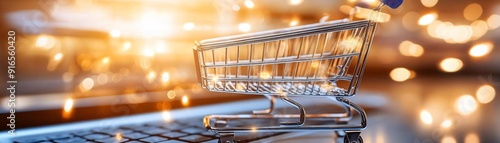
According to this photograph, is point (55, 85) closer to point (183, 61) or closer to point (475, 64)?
point (183, 61)

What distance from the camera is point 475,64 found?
222 inches

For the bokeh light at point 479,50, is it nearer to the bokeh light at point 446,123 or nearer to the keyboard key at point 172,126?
the bokeh light at point 446,123

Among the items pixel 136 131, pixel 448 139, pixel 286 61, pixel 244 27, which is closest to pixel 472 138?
pixel 448 139

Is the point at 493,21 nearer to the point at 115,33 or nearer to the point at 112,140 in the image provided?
the point at 115,33

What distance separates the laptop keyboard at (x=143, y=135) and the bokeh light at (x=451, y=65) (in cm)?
504

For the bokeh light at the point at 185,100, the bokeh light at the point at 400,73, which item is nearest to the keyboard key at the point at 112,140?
the bokeh light at the point at 185,100

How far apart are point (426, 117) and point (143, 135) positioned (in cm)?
147

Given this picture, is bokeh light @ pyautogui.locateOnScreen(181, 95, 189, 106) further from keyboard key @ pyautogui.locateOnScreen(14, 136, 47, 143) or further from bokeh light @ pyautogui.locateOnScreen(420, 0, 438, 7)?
bokeh light @ pyautogui.locateOnScreen(420, 0, 438, 7)

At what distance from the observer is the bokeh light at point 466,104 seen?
250cm

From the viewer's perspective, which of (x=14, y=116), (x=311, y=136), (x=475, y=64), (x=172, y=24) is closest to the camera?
(x=311, y=136)

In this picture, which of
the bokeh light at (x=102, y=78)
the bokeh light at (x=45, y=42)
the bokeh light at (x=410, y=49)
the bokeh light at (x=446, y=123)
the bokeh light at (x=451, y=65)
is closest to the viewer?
the bokeh light at (x=446, y=123)

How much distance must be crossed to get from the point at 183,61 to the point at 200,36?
0.85 ft

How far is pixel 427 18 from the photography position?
5.59 metres

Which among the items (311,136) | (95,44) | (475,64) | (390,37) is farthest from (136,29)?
(475,64)
